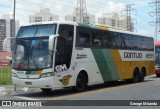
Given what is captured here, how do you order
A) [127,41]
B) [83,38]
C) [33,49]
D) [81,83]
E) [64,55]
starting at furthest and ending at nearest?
[127,41]
[83,38]
[81,83]
[64,55]
[33,49]

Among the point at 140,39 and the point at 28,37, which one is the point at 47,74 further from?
the point at 140,39

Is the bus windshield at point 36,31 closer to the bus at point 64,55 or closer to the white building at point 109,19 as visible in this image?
the bus at point 64,55

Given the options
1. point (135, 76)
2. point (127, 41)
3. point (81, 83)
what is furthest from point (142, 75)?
point (81, 83)

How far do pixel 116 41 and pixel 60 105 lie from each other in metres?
9.55

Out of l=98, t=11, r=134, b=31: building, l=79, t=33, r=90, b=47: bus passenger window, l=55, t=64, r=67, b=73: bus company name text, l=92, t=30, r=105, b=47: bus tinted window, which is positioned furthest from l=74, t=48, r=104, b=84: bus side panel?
l=98, t=11, r=134, b=31: building

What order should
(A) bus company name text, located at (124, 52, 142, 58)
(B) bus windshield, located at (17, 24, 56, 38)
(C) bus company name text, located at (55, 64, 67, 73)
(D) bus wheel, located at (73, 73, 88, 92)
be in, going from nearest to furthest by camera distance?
(C) bus company name text, located at (55, 64, 67, 73) → (B) bus windshield, located at (17, 24, 56, 38) → (D) bus wheel, located at (73, 73, 88, 92) → (A) bus company name text, located at (124, 52, 142, 58)

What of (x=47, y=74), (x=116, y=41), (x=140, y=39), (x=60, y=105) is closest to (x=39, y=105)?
(x=60, y=105)

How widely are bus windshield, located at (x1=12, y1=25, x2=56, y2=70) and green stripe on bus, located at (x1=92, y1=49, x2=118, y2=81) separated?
3497mm

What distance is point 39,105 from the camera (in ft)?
40.7

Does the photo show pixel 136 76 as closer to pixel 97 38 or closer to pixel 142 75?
pixel 142 75

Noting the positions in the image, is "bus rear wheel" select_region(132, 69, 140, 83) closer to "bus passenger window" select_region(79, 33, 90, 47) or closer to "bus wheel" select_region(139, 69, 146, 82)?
"bus wheel" select_region(139, 69, 146, 82)

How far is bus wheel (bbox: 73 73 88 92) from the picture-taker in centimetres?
1711

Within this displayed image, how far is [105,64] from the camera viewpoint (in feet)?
65.2

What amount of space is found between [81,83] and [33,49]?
3.09 m
